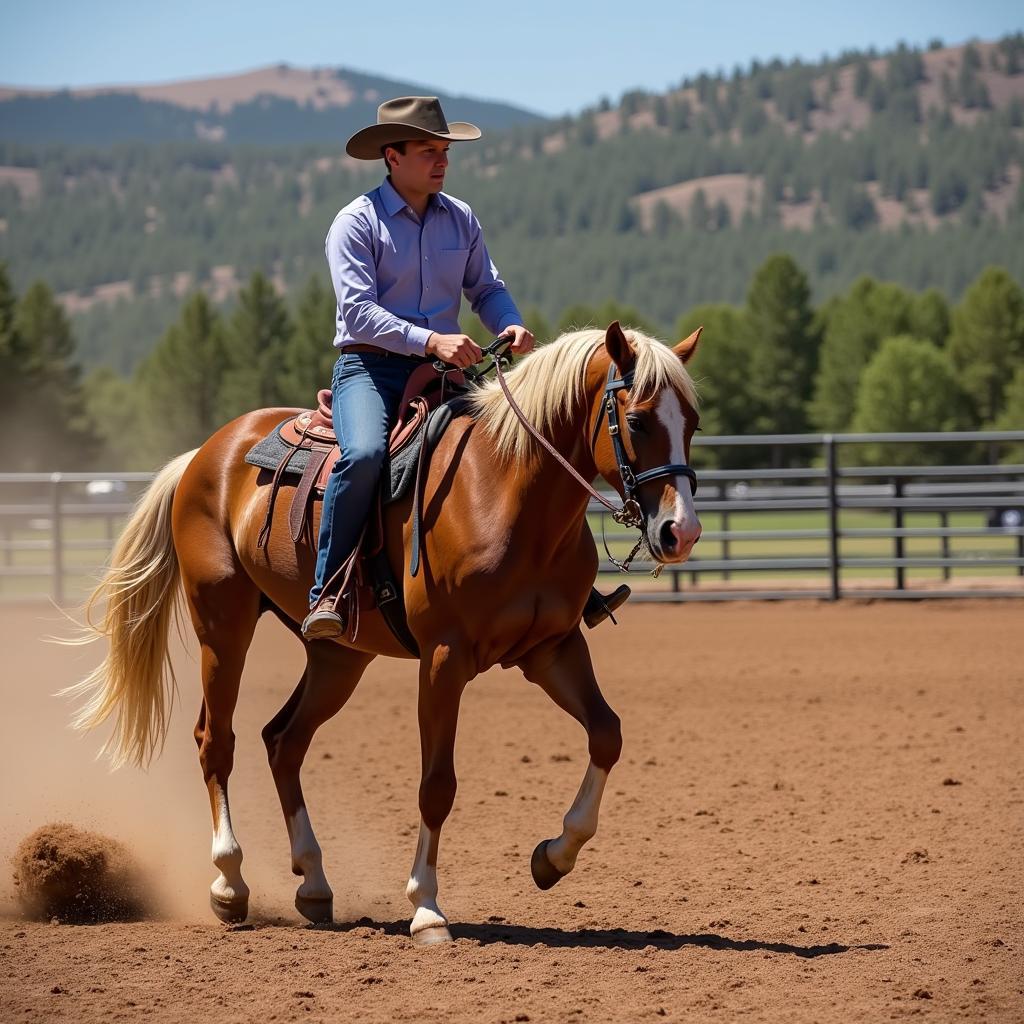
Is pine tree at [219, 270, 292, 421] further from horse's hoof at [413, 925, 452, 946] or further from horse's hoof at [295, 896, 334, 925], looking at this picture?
horse's hoof at [413, 925, 452, 946]

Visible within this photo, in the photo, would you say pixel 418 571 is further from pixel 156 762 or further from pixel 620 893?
pixel 156 762

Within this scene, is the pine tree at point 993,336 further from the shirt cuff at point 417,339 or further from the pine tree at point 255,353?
the shirt cuff at point 417,339

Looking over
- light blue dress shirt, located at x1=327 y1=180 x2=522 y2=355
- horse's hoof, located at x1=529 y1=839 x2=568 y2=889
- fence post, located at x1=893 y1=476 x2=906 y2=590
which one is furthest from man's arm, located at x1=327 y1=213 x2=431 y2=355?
fence post, located at x1=893 y1=476 x2=906 y2=590

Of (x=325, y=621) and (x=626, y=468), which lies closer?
(x=626, y=468)

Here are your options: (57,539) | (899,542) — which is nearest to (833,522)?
(899,542)

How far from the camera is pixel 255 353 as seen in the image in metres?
82.8

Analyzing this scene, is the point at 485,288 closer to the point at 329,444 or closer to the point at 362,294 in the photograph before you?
the point at 362,294

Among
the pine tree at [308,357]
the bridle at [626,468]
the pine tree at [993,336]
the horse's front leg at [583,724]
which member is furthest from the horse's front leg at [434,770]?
the pine tree at [308,357]

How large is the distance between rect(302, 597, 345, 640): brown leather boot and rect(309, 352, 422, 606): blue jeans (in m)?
0.07

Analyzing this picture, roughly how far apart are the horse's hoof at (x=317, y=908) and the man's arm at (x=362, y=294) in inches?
78.8

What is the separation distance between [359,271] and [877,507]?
11.1 meters

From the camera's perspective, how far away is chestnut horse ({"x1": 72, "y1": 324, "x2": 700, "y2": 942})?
422 cm

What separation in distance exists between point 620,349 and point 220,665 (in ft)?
7.13

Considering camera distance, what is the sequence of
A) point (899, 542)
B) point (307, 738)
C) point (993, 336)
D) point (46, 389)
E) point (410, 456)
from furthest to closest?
point (993, 336)
point (46, 389)
point (899, 542)
point (307, 738)
point (410, 456)
